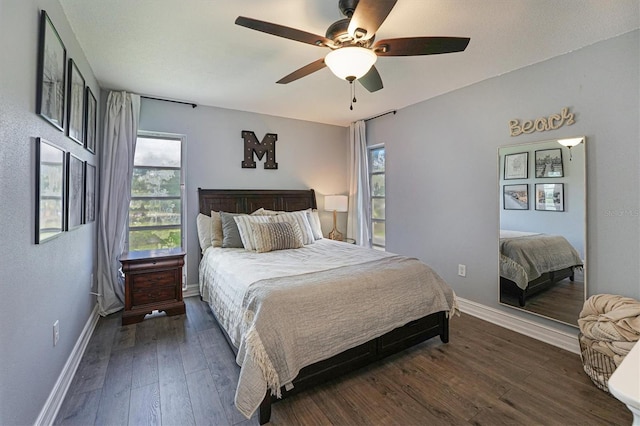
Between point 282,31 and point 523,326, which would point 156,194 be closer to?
point 282,31

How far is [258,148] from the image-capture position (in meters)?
4.25

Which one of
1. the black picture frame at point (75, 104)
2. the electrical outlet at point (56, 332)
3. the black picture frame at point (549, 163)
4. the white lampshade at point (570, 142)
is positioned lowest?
the electrical outlet at point (56, 332)

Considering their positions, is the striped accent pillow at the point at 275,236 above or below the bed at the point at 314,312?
above

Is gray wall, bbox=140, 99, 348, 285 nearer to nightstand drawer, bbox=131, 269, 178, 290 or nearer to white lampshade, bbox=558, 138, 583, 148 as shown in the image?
nightstand drawer, bbox=131, 269, 178, 290

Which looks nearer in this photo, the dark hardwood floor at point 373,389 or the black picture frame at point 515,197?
the dark hardwood floor at point 373,389

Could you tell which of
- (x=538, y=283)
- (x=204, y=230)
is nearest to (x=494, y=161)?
(x=538, y=283)

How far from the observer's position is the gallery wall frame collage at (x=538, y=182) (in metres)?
2.54

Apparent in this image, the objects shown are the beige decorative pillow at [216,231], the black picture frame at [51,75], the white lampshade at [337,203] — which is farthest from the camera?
the white lampshade at [337,203]

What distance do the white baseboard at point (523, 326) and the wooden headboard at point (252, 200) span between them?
2579mm

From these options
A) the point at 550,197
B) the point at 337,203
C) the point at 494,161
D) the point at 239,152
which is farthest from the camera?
the point at 337,203

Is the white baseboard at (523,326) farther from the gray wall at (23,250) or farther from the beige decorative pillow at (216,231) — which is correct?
the gray wall at (23,250)

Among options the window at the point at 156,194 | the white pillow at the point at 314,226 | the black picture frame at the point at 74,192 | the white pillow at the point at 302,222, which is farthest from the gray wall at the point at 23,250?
the white pillow at the point at 314,226

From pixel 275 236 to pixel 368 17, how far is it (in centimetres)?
229

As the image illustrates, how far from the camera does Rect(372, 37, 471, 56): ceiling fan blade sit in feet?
5.55
